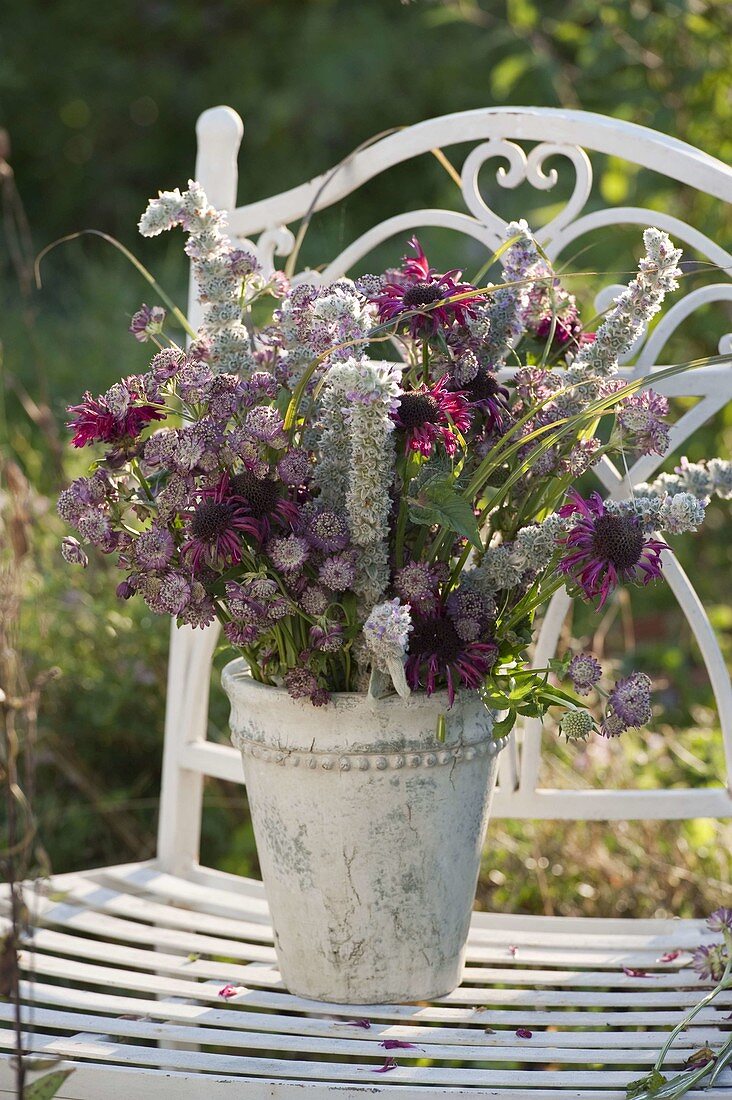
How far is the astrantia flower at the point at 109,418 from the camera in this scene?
1.17 metres

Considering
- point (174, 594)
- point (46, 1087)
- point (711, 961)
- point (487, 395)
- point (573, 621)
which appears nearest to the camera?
point (46, 1087)

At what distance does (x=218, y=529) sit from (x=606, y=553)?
342mm

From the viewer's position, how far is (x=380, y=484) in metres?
1.11

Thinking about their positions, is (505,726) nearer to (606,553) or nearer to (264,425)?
(606,553)

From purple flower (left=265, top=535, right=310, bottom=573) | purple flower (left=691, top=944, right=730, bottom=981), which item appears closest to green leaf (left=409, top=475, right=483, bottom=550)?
purple flower (left=265, top=535, right=310, bottom=573)

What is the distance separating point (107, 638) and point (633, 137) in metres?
1.26

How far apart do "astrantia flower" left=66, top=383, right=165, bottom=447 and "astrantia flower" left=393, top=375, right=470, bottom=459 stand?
0.78 ft

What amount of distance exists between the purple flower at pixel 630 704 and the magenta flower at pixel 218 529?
1.16ft

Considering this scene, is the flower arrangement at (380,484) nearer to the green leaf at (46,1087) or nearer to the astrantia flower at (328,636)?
the astrantia flower at (328,636)

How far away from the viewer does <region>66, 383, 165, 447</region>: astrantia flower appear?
3.84 feet

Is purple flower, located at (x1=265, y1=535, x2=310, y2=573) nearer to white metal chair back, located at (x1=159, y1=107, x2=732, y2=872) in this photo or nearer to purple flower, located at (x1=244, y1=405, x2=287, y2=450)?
purple flower, located at (x1=244, y1=405, x2=287, y2=450)

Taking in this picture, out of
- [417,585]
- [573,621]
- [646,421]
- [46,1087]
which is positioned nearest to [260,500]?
[417,585]

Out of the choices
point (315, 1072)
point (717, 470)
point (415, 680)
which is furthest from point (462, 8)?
point (315, 1072)

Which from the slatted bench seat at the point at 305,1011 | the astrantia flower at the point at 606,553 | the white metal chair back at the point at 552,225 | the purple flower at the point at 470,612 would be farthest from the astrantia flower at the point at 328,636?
the white metal chair back at the point at 552,225
